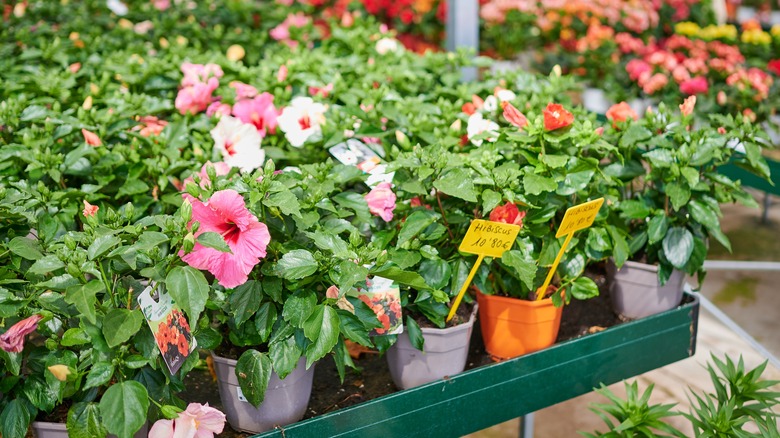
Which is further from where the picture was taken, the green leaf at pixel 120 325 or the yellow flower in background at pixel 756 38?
the yellow flower in background at pixel 756 38

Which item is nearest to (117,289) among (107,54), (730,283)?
(107,54)

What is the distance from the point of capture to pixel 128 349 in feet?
3.48

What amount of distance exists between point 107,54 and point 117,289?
175 cm

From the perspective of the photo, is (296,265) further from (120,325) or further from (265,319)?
(120,325)

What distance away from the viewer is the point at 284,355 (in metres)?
1.11

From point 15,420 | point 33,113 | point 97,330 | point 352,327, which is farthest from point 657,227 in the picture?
point 33,113

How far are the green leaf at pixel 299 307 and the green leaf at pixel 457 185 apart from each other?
28 cm

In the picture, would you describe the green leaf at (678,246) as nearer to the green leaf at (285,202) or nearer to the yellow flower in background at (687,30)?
the green leaf at (285,202)

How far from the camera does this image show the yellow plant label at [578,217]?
1.25 meters

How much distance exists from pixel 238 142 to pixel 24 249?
1.65 feet

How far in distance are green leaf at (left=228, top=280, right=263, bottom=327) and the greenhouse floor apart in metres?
1.26

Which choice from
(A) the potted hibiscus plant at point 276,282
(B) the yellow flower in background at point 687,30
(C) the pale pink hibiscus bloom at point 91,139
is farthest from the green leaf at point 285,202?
(B) the yellow flower in background at point 687,30

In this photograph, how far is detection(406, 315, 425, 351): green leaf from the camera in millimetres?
1253

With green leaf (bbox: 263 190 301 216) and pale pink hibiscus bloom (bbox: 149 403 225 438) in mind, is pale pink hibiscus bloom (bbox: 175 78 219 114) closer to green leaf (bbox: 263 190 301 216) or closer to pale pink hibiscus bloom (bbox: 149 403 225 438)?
green leaf (bbox: 263 190 301 216)
